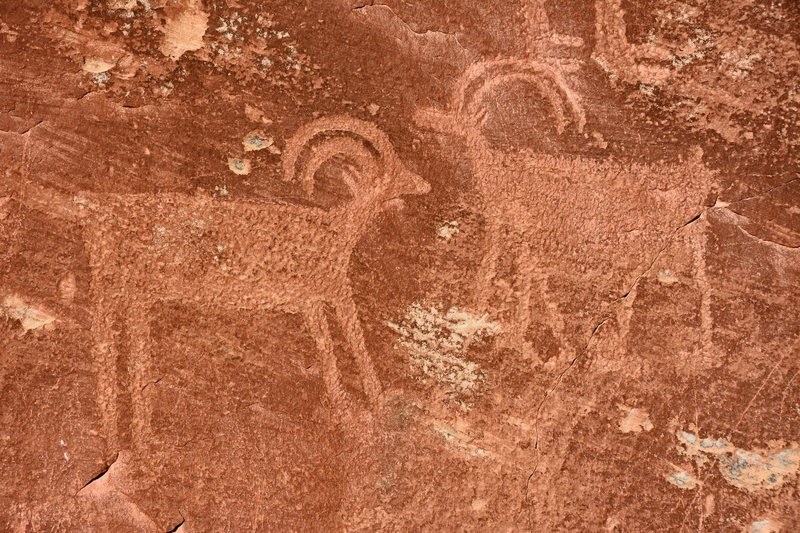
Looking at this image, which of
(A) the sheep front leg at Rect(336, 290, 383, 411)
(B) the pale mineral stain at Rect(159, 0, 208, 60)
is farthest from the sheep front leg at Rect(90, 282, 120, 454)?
(B) the pale mineral stain at Rect(159, 0, 208, 60)

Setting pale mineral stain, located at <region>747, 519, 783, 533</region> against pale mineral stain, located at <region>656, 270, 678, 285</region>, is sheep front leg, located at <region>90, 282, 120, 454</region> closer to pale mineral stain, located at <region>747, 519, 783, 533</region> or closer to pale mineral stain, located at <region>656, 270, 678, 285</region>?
pale mineral stain, located at <region>656, 270, 678, 285</region>

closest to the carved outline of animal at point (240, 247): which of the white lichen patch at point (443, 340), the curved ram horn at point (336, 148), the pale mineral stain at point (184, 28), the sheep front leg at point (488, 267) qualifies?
the curved ram horn at point (336, 148)

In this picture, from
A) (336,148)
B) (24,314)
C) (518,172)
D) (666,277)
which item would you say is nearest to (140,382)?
(24,314)

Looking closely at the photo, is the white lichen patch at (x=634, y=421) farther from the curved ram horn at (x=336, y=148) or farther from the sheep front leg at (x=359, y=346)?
the curved ram horn at (x=336, y=148)

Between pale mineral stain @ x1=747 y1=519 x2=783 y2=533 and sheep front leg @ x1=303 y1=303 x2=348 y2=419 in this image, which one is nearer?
pale mineral stain @ x1=747 y1=519 x2=783 y2=533

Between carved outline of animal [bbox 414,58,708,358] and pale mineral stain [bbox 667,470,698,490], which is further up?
carved outline of animal [bbox 414,58,708,358]

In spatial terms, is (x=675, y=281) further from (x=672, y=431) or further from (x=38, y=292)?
(x=38, y=292)

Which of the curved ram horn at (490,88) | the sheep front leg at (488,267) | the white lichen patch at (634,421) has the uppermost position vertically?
the curved ram horn at (490,88)
